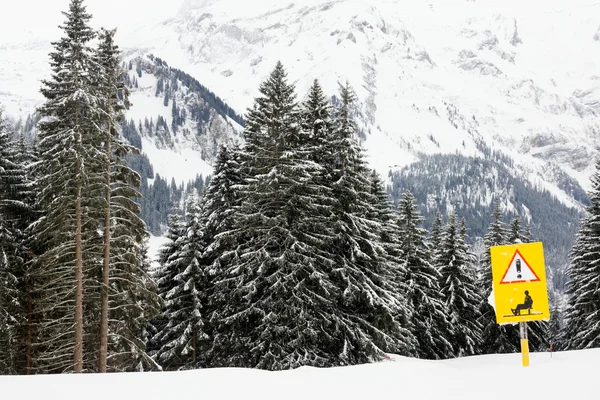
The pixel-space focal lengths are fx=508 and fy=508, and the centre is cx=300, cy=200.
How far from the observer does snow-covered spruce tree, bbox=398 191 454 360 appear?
33.2m

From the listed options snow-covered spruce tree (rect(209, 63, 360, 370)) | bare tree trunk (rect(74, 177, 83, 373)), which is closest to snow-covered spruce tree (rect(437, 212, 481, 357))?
snow-covered spruce tree (rect(209, 63, 360, 370))

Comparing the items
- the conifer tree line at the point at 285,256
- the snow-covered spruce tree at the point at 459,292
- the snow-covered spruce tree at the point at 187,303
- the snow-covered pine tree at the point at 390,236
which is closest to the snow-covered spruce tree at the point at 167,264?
the conifer tree line at the point at 285,256

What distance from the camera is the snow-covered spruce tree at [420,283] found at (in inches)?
1307

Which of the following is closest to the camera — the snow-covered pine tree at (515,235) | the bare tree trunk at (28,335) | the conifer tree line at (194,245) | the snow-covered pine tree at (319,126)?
the conifer tree line at (194,245)

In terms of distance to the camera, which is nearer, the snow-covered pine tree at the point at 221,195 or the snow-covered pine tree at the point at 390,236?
the snow-covered pine tree at the point at 221,195

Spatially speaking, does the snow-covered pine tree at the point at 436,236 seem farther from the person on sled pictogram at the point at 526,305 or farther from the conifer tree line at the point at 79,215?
the person on sled pictogram at the point at 526,305

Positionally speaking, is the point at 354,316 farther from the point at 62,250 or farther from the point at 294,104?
the point at 62,250

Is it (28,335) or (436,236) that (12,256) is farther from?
(436,236)

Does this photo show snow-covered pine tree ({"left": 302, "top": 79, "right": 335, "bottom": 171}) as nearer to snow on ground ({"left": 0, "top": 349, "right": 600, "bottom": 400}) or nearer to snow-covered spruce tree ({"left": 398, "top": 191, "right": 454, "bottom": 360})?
snow-covered spruce tree ({"left": 398, "top": 191, "right": 454, "bottom": 360})

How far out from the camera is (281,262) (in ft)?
65.5

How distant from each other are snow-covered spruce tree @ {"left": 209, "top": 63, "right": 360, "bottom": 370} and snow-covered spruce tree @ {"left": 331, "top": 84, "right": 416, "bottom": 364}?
1.37ft

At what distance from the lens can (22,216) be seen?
21875mm

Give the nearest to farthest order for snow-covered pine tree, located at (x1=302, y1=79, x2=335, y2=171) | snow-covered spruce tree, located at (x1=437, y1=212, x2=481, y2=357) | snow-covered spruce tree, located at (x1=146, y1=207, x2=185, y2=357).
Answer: snow-covered pine tree, located at (x1=302, y1=79, x2=335, y2=171) < snow-covered spruce tree, located at (x1=146, y1=207, x2=185, y2=357) < snow-covered spruce tree, located at (x1=437, y1=212, x2=481, y2=357)

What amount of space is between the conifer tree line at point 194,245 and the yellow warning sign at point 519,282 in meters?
11.2
